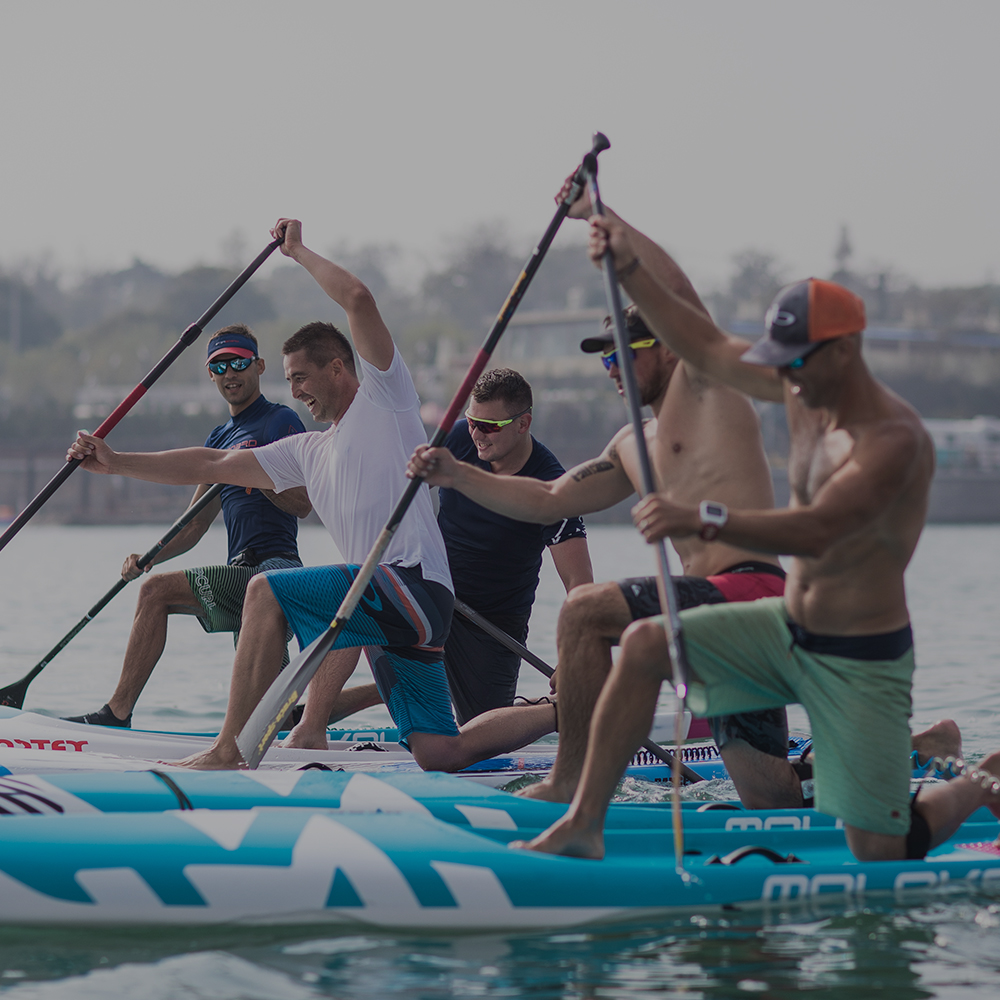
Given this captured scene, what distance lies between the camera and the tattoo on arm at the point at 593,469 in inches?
216

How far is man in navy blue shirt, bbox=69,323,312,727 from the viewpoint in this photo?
7.59 metres

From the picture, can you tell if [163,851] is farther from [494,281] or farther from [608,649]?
[494,281]

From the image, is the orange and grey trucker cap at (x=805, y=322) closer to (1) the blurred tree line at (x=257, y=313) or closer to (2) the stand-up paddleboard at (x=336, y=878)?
(2) the stand-up paddleboard at (x=336, y=878)

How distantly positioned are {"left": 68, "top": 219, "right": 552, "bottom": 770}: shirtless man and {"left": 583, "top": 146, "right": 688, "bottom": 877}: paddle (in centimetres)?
104

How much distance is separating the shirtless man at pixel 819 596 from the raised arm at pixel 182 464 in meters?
2.65

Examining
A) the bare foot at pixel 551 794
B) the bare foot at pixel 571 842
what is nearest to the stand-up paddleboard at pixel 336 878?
the bare foot at pixel 571 842

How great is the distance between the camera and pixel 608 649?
5129mm

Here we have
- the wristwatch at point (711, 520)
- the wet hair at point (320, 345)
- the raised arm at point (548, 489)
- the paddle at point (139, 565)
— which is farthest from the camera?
the paddle at point (139, 565)

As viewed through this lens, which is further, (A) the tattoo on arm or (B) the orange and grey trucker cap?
(A) the tattoo on arm

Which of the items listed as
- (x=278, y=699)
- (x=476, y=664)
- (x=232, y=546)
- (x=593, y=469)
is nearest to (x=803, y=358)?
(x=593, y=469)

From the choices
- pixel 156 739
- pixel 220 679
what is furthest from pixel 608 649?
pixel 220 679

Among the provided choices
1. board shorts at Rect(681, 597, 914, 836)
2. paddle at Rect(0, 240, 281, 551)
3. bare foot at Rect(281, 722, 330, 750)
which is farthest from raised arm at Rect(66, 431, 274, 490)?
board shorts at Rect(681, 597, 914, 836)

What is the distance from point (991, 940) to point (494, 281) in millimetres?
139434

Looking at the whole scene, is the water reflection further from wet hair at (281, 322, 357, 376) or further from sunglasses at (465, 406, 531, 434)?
sunglasses at (465, 406, 531, 434)
